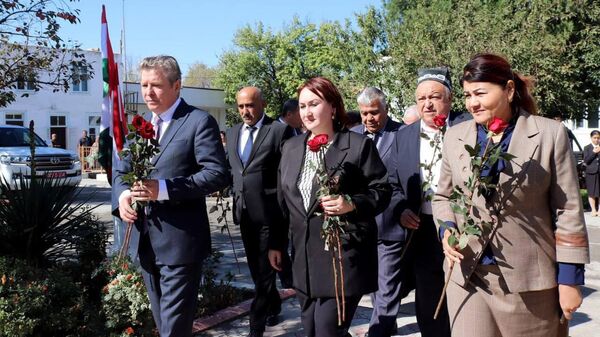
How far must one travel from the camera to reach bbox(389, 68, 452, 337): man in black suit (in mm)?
4062

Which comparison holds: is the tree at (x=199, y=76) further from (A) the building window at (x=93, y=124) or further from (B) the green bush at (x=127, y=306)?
(B) the green bush at (x=127, y=306)

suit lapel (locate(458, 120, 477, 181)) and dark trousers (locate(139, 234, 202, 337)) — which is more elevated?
suit lapel (locate(458, 120, 477, 181))

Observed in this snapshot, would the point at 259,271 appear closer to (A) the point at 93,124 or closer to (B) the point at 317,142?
(B) the point at 317,142

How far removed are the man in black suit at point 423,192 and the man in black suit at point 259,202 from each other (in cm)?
114

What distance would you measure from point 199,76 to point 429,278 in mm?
84405

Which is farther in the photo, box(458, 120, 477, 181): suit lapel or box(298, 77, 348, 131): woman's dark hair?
box(298, 77, 348, 131): woman's dark hair

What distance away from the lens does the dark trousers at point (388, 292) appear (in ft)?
15.7

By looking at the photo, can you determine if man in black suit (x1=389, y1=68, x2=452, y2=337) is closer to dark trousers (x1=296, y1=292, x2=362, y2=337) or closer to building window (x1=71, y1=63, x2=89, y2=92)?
dark trousers (x1=296, y1=292, x2=362, y2=337)

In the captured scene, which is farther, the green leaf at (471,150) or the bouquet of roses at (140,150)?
the bouquet of roses at (140,150)

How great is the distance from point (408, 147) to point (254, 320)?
189 cm

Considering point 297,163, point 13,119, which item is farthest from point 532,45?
point 13,119

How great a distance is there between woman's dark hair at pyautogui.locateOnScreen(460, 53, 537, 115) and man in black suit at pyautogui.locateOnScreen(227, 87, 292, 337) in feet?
8.22

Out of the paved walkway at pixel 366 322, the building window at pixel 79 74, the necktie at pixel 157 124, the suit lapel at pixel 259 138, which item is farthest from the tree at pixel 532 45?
the necktie at pixel 157 124

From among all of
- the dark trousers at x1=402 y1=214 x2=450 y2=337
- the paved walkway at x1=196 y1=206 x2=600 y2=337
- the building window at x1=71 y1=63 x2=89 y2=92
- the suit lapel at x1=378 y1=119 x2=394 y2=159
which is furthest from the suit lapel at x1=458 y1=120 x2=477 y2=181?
the building window at x1=71 y1=63 x2=89 y2=92
